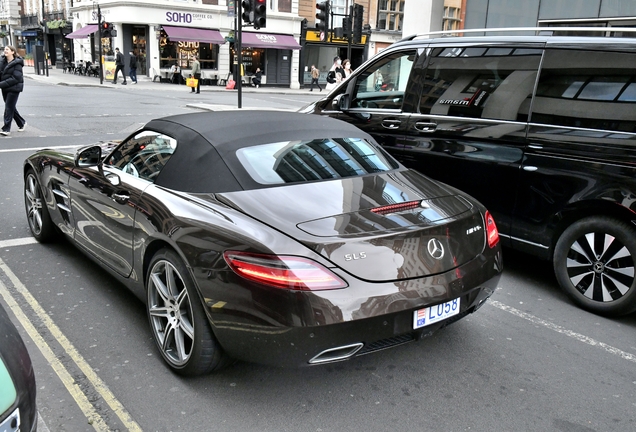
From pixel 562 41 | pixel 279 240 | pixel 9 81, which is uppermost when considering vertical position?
pixel 562 41

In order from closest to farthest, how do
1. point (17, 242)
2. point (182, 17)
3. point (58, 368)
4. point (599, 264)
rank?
point (58, 368) → point (599, 264) → point (17, 242) → point (182, 17)

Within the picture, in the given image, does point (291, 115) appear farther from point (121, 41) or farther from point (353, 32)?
point (121, 41)

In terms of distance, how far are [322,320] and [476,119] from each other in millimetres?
3060

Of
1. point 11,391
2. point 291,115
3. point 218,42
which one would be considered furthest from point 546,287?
point 218,42

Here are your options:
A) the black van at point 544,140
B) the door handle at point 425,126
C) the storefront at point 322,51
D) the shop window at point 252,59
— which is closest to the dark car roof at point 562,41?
the black van at point 544,140

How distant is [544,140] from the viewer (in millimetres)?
4531

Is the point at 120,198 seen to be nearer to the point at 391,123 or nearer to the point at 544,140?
the point at 391,123

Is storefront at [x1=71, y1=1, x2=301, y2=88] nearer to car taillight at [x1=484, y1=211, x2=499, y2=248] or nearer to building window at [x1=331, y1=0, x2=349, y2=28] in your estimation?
building window at [x1=331, y1=0, x2=349, y2=28]

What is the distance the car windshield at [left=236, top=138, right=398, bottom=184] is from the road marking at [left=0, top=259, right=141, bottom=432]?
1446 mm

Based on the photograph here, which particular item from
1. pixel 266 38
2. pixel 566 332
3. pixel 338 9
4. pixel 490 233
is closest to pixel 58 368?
pixel 490 233

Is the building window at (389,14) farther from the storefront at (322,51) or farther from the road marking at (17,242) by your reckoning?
the road marking at (17,242)

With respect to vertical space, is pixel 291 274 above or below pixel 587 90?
below

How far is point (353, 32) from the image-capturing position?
861 inches

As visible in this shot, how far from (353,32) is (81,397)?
2058 centimetres
